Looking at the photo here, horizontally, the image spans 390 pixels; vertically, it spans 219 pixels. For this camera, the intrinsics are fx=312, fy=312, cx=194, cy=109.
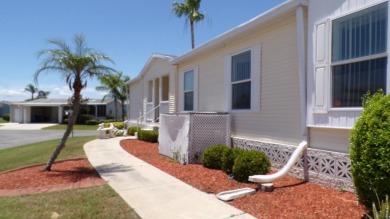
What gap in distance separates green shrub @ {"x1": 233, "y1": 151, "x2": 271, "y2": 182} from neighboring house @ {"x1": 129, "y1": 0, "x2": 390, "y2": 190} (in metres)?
0.75

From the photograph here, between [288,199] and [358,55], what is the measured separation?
8.86 ft

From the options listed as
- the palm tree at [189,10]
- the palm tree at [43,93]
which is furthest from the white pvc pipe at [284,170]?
the palm tree at [43,93]

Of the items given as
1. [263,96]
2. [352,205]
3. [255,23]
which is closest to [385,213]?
[352,205]

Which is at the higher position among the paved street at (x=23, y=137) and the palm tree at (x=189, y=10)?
the palm tree at (x=189, y=10)

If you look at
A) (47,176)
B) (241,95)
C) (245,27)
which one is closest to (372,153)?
(245,27)

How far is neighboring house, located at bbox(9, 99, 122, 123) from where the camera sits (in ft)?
150

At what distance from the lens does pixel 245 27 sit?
8.01 metres

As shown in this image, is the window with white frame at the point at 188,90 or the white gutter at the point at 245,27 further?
the window with white frame at the point at 188,90

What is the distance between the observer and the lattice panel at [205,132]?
28.5 ft

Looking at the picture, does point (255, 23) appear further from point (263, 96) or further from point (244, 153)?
point (244, 153)

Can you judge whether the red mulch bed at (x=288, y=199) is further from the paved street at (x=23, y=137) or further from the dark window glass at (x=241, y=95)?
Result: the paved street at (x=23, y=137)

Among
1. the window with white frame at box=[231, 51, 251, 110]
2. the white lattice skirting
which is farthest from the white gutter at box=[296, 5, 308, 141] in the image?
the window with white frame at box=[231, 51, 251, 110]

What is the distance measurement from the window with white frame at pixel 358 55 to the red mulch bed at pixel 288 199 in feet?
5.33

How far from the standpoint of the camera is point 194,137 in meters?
8.72
